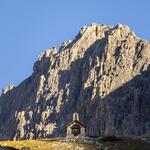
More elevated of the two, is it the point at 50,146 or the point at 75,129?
the point at 75,129

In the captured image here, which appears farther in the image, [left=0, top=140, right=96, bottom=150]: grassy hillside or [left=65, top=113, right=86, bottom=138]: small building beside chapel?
[left=65, top=113, right=86, bottom=138]: small building beside chapel

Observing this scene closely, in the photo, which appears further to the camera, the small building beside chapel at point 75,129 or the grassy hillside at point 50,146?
the small building beside chapel at point 75,129

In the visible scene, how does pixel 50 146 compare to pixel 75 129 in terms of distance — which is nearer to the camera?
pixel 50 146

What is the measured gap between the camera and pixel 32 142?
92.3m

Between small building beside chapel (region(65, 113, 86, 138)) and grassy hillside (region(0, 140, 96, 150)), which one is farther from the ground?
small building beside chapel (region(65, 113, 86, 138))

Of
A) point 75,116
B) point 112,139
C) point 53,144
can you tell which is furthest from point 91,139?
point 75,116

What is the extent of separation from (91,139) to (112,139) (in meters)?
3.88

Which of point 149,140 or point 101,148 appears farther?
point 149,140

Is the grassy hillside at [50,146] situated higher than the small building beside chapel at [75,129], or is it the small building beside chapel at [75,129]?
the small building beside chapel at [75,129]

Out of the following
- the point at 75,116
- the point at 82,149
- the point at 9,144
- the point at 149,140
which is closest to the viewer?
the point at 82,149

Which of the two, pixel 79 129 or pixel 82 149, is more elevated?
pixel 79 129

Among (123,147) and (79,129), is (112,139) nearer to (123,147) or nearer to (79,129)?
(123,147)

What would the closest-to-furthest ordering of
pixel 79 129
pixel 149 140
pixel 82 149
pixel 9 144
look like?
pixel 82 149 < pixel 9 144 < pixel 149 140 < pixel 79 129

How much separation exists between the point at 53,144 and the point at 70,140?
5.99m
